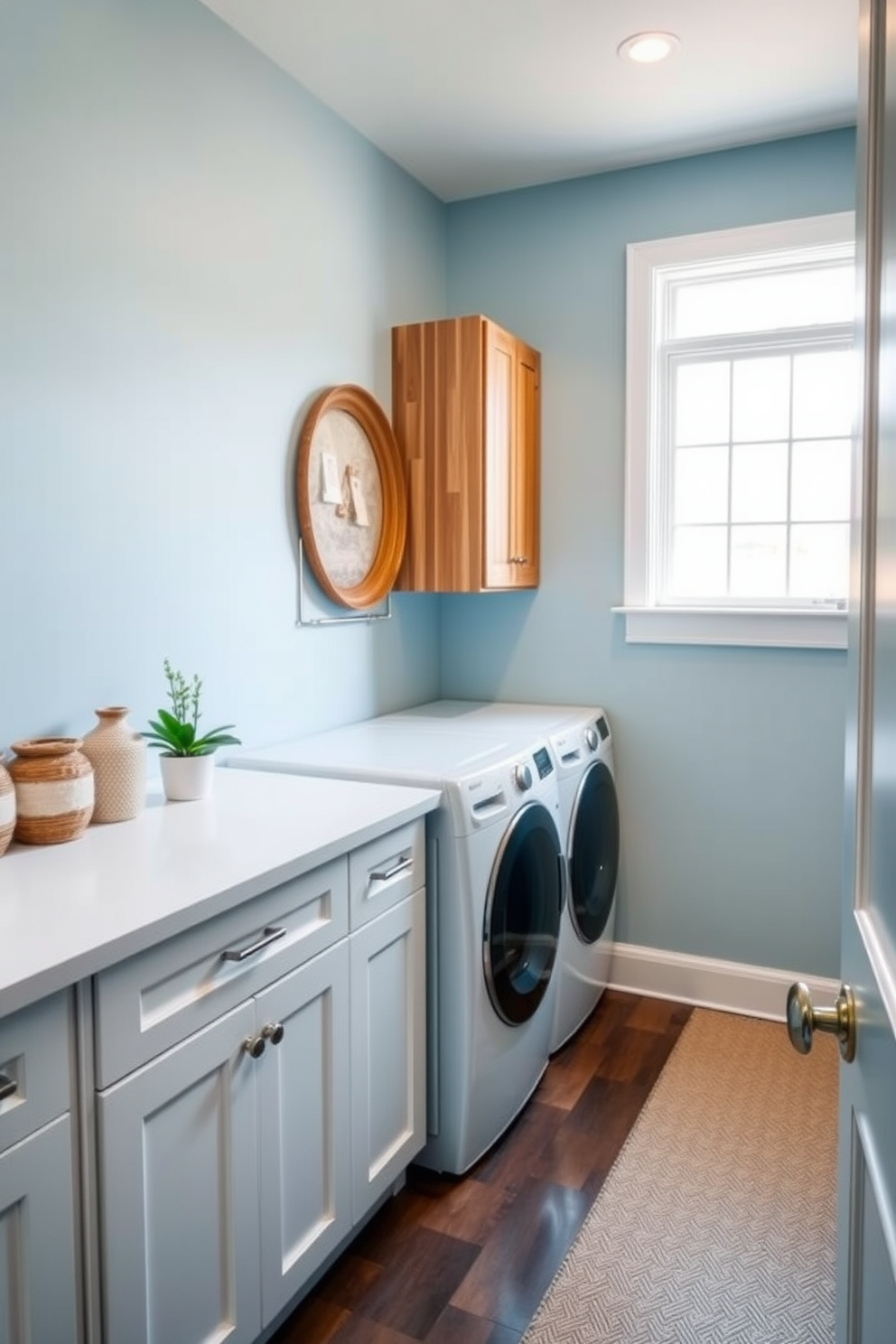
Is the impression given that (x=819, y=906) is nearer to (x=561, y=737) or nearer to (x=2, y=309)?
(x=561, y=737)

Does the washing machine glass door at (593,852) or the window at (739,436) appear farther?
the window at (739,436)

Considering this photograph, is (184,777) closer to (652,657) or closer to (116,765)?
(116,765)

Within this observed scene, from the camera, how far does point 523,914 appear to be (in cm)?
227

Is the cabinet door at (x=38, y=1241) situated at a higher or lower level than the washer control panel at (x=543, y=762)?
lower

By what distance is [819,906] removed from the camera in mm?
2803

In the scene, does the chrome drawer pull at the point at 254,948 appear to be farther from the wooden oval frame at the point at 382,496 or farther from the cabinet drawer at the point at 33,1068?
the wooden oval frame at the point at 382,496

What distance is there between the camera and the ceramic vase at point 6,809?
56.9 inches

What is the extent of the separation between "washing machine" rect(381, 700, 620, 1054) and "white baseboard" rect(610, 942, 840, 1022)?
0.28 feet

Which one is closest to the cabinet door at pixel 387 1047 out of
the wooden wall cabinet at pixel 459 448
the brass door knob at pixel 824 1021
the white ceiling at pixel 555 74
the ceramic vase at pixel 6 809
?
the ceramic vase at pixel 6 809

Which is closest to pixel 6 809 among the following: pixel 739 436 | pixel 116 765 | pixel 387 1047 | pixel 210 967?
pixel 116 765

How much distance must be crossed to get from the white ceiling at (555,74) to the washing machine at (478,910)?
170cm

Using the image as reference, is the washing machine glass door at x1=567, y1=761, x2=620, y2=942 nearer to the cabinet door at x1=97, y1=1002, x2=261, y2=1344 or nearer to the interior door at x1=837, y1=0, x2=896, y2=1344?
the cabinet door at x1=97, y1=1002, x2=261, y2=1344

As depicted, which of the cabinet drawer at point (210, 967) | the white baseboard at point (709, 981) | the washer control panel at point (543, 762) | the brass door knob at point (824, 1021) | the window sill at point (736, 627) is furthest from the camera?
the white baseboard at point (709, 981)

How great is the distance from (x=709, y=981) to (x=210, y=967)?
6.76 feet
